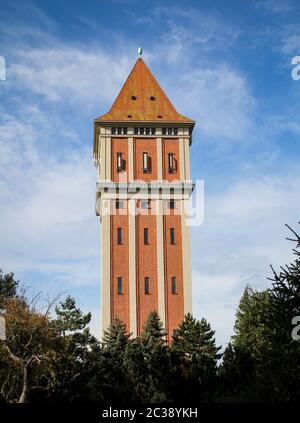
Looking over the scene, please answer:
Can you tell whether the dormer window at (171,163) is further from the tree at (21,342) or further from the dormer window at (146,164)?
the tree at (21,342)

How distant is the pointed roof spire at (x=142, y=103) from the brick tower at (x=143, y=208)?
0.28 ft

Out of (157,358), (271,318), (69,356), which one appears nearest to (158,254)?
(157,358)

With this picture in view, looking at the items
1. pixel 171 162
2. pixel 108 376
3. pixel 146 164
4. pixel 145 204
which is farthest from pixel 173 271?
pixel 108 376

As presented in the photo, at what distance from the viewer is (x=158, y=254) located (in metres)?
48.7

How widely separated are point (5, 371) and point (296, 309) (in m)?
16.7

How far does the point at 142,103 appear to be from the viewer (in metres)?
53.0

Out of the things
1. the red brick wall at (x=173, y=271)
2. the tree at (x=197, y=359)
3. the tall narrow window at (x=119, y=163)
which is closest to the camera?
the tree at (x=197, y=359)

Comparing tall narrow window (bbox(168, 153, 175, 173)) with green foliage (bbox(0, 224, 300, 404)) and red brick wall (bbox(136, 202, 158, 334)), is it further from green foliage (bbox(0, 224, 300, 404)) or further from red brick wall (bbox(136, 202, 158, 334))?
green foliage (bbox(0, 224, 300, 404))

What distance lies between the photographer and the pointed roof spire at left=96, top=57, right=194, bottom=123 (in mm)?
51906

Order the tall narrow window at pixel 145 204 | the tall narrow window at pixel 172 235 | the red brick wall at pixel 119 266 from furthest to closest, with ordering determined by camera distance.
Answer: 1. the tall narrow window at pixel 145 204
2. the tall narrow window at pixel 172 235
3. the red brick wall at pixel 119 266

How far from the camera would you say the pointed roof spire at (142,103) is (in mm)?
51906

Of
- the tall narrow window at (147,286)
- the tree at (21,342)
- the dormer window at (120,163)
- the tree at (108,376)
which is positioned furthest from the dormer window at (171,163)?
the tree at (21,342)
